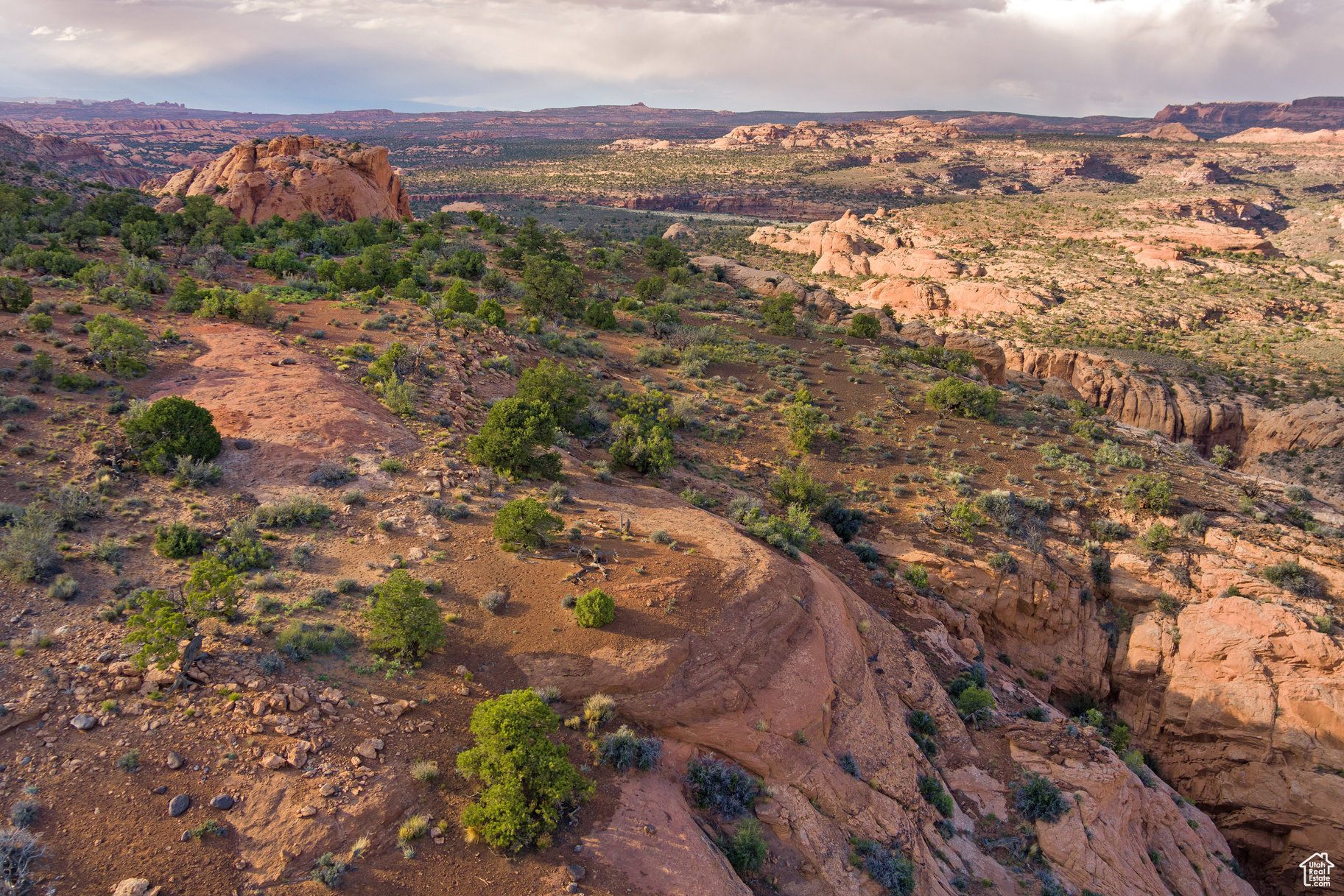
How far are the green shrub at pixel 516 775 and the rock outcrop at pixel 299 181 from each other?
167 ft

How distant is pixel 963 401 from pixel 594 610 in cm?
2427

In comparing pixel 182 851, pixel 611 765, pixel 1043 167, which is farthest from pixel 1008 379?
pixel 1043 167

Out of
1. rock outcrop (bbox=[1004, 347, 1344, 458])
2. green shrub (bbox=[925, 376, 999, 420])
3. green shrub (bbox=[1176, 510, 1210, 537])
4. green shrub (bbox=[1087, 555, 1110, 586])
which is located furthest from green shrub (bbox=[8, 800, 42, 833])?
rock outcrop (bbox=[1004, 347, 1344, 458])

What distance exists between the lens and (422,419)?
1972 centimetres

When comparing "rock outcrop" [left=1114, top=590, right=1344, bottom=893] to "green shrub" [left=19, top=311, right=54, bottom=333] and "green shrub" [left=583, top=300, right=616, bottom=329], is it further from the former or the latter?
"green shrub" [left=19, top=311, right=54, bottom=333]

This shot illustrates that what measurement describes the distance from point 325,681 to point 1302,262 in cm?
9644

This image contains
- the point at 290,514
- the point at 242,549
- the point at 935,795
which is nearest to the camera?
the point at 242,549

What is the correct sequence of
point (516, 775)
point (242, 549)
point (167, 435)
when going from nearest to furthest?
point (516, 775) < point (242, 549) < point (167, 435)

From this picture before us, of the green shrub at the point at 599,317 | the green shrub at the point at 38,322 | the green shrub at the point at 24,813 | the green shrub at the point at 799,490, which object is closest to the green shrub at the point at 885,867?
the green shrub at the point at 799,490

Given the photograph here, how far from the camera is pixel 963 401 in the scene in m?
29.8

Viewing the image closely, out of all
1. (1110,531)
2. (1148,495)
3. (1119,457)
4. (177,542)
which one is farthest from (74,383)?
(1119,457)

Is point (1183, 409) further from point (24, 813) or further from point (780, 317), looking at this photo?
point (24, 813)

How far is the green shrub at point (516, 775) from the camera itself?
849 centimetres

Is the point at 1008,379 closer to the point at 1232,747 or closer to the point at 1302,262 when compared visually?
the point at 1232,747
